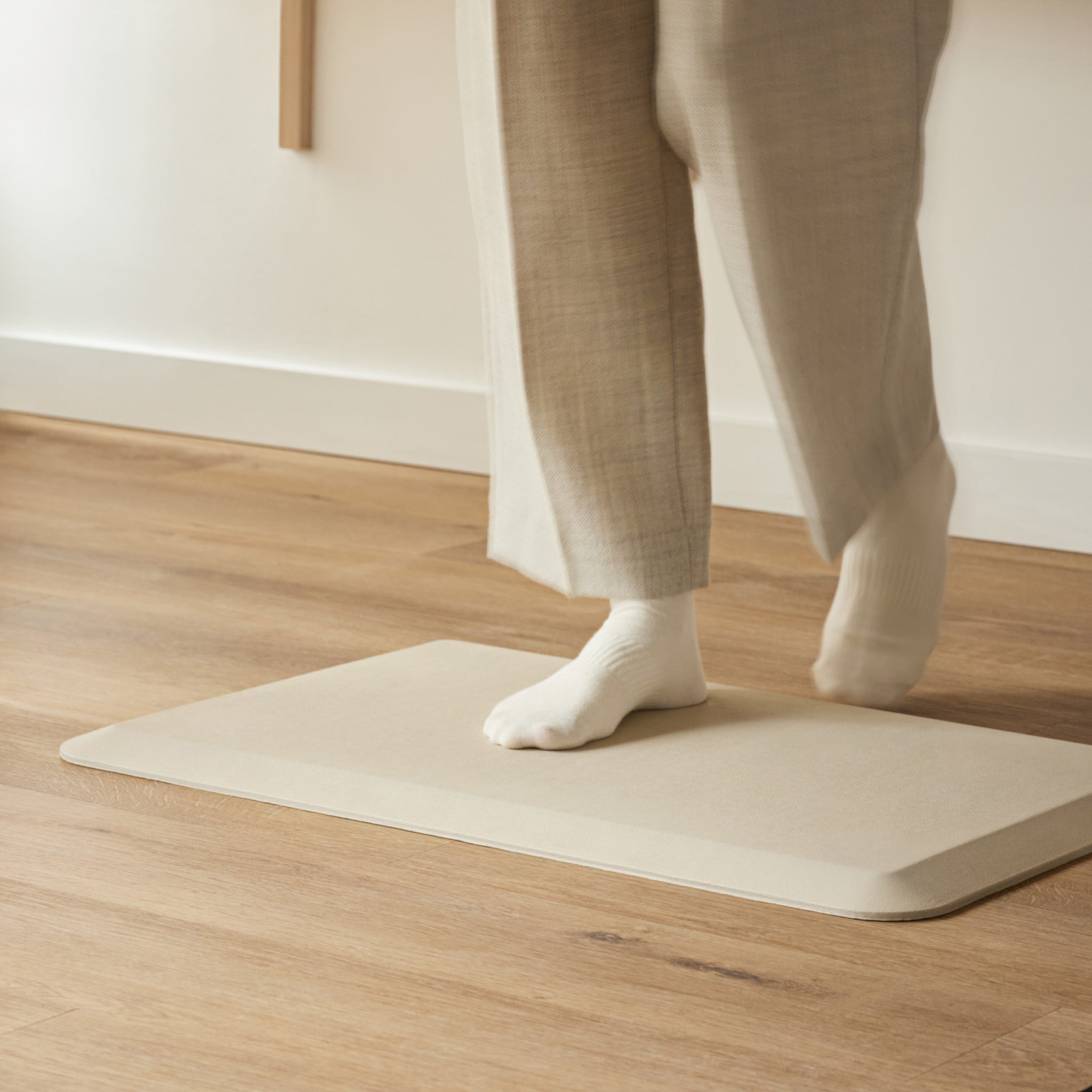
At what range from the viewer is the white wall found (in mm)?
2027

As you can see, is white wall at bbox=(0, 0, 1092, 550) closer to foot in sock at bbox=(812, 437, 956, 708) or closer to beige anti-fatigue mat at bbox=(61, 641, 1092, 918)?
foot in sock at bbox=(812, 437, 956, 708)

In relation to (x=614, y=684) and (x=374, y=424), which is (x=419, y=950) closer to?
(x=614, y=684)

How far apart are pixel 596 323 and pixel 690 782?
1.10 feet

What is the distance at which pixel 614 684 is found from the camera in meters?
1.20

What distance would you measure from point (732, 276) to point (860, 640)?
0.34m

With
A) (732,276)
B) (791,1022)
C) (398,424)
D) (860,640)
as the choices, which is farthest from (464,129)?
(398,424)

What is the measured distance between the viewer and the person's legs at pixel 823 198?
1.12 meters

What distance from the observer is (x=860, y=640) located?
1.34 metres

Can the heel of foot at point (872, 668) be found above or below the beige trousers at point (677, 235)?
below

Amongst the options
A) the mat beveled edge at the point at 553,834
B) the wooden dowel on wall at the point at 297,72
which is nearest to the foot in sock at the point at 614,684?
the mat beveled edge at the point at 553,834

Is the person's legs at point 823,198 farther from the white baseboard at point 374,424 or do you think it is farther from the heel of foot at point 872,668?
the white baseboard at point 374,424

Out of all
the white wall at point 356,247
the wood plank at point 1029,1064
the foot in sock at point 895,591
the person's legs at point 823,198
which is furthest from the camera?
the white wall at point 356,247

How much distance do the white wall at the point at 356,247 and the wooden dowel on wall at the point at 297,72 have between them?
17mm

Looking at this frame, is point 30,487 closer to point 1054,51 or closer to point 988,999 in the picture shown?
point 1054,51
